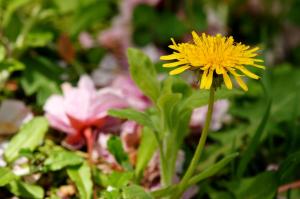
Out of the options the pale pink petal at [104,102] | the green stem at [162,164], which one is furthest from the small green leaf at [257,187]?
the pale pink petal at [104,102]

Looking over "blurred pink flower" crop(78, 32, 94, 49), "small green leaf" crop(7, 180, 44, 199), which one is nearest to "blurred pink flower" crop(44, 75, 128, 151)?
"small green leaf" crop(7, 180, 44, 199)

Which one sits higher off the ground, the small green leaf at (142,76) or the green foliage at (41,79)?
the green foliage at (41,79)

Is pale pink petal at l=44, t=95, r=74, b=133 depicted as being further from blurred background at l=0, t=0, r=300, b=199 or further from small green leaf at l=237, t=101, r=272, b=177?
small green leaf at l=237, t=101, r=272, b=177

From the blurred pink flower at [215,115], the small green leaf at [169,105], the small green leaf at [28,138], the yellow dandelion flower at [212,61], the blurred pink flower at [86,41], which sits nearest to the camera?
the yellow dandelion flower at [212,61]

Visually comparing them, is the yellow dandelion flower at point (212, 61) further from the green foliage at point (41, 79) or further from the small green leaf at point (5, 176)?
the green foliage at point (41, 79)

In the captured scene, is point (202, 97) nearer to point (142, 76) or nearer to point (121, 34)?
point (142, 76)

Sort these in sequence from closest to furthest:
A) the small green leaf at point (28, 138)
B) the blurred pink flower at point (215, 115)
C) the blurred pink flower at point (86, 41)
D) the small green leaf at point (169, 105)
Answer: the small green leaf at point (169, 105), the small green leaf at point (28, 138), the blurred pink flower at point (215, 115), the blurred pink flower at point (86, 41)

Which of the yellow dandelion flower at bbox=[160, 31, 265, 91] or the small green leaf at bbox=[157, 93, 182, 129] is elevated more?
the small green leaf at bbox=[157, 93, 182, 129]
